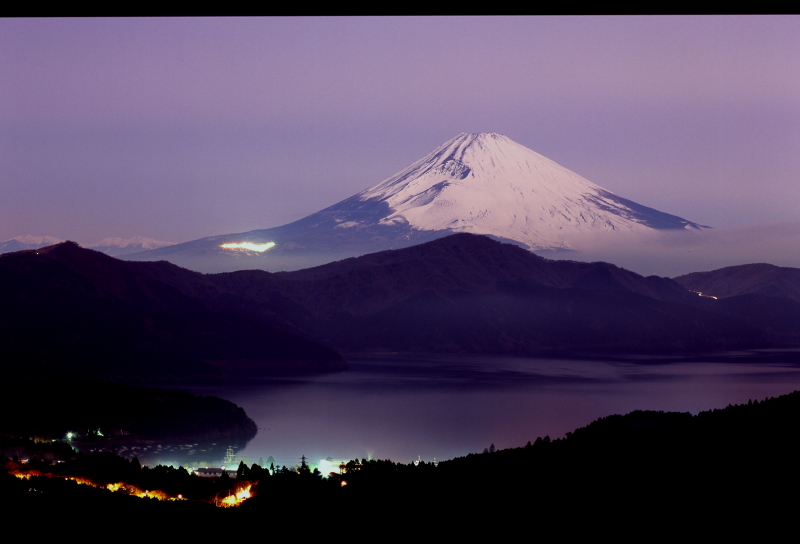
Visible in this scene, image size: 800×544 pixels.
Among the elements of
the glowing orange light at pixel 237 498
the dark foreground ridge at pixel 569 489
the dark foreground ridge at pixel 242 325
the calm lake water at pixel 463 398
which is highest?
the dark foreground ridge at pixel 242 325

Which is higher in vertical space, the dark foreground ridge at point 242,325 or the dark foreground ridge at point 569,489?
the dark foreground ridge at point 242,325

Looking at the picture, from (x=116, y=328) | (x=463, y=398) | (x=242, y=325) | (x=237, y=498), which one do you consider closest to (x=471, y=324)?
(x=242, y=325)

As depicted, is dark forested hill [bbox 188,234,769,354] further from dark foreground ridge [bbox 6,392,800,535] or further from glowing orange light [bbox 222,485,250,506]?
dark foreground ridge [bbox 6,392,800,535]

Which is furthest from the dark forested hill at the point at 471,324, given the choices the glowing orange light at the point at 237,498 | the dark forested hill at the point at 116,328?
the glowing orange light at the point at 237,498

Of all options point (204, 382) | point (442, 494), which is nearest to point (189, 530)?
point (442, 494)

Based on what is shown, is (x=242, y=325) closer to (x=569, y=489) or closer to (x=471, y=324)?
(x=471, y=324)

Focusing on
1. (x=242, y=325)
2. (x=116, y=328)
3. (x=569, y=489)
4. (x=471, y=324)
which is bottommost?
(x=569, y=489)

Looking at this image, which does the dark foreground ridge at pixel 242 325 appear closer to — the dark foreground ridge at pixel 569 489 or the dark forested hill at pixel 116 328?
the dark forested hill at pixel 116 328
